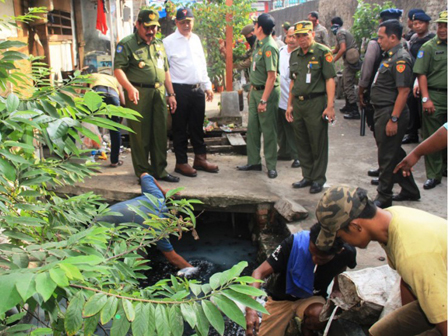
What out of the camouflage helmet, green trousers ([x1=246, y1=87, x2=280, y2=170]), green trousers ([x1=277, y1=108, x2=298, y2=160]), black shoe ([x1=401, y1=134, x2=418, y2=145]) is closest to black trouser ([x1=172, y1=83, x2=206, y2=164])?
green trousers ([x1=246, y1=87, x2=280, y2=170])

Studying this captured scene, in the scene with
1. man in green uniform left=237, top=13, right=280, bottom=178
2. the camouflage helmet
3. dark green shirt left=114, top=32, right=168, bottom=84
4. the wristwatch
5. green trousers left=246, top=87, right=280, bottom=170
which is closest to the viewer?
the camouflage helmet

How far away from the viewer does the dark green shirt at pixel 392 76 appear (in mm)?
4684

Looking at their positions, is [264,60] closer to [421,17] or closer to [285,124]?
[285,124]

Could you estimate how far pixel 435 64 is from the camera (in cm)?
546

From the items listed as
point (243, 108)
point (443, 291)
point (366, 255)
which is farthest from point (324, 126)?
point (243, 108)

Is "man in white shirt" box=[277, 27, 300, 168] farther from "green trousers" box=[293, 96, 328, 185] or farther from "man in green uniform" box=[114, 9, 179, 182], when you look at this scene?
"man in green uniform" box=[114, 9, 179, 182]

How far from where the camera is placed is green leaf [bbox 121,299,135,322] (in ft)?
4.29

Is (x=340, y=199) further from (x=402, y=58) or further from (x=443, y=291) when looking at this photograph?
(x=402, y=58)

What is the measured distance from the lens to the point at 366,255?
4168 millimetres

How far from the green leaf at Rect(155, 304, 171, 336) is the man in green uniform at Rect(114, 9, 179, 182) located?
13.1ft

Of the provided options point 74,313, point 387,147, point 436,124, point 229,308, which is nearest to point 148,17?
point 387,147

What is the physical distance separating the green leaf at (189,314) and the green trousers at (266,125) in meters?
4.76

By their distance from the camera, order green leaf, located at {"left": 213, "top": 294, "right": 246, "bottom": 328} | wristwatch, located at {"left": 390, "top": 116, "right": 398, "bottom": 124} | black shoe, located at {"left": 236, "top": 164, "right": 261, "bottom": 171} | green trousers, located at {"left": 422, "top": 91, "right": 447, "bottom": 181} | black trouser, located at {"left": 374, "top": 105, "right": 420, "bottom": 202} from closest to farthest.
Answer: green leaf, located at {"left": 213, "top": 294, "right": 246, "bottom": 328} < wristwatch, located at {"left": 390, "top": 116, "right": 398, "bottom": 124} < black trouser, located at {"left": 374, "top": 105, "right": 420, "bottom": 202} < green trousers, located at {"left": 422, "top": 91, "right": 447, "bottom": 181} < black shoe, located at {"left": 236, "top": 164, "right": 261, "bottom": 171}

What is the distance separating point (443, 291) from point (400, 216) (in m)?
0.41
